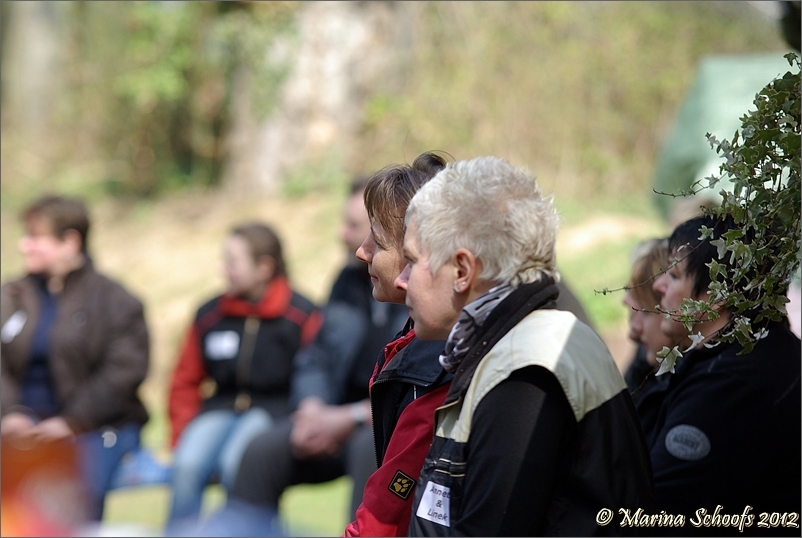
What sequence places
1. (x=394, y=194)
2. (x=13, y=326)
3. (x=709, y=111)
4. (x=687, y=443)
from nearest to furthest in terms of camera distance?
(x=394, y=194) < (x=687, y=443) < (x=13, y=326) < (x=709, y=111)

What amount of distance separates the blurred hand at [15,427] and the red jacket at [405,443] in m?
3.36

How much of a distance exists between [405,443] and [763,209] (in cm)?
91

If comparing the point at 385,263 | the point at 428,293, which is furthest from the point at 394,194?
the point at 428,293

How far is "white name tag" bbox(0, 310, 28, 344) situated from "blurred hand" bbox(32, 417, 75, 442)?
511 mm

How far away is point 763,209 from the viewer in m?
1.88

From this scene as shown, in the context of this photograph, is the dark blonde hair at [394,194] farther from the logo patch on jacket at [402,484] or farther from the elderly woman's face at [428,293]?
the logo patch on jacket at [402,484]

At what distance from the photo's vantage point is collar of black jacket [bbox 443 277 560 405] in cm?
171

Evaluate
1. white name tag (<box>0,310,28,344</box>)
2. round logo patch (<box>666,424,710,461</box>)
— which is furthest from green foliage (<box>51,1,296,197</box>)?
round logo patch (<box>666,424,710,461</box>)

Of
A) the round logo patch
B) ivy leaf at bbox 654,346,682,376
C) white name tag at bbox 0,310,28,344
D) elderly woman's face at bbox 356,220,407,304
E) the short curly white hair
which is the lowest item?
white name tag at bbox 0,310,28,344

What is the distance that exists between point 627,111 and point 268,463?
7370 millimetres

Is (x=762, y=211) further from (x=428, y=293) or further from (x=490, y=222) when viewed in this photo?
(x=428, y=293)

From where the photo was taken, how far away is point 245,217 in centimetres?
1094

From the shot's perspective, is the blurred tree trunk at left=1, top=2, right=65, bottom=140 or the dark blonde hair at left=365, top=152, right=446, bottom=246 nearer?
the dark blonde hair at left=365, top=152, right=446, bottom=246

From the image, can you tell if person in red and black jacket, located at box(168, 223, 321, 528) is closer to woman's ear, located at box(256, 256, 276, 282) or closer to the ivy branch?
woman's ear, located at box(256, 256, 276, 282)
